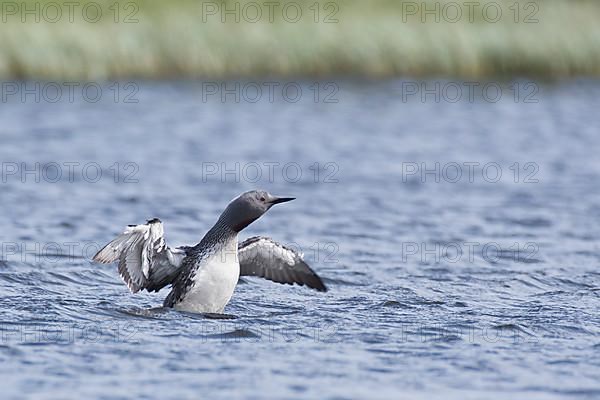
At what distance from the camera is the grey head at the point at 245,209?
9.09 m

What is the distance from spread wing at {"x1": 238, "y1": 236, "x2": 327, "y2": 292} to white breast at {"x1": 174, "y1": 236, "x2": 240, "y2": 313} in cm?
48

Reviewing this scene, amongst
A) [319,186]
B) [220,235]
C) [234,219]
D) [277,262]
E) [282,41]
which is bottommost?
[277,262]

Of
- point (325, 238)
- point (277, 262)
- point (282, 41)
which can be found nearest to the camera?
point (277, 262)

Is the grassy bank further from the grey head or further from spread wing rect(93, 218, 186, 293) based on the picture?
the grey head

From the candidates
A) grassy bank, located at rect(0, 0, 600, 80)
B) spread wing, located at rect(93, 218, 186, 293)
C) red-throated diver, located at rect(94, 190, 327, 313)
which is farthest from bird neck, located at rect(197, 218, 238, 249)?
grassy bank, located at rect(0, 0, 600, 80)

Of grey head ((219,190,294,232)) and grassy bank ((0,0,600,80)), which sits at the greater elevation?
grassy bank ((0,0,600,80))

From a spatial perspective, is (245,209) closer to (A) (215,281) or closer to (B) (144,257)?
(A) (215,281)

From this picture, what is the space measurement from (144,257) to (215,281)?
0.57m

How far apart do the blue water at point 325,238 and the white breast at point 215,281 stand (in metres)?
0.22

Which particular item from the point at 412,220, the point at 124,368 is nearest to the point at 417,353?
the point at 124,368

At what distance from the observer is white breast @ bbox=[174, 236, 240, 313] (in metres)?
8.92

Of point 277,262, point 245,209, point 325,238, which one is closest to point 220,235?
point 245,209

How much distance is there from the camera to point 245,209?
29.9 feet

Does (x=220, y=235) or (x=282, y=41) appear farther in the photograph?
(x=282, y=41)
